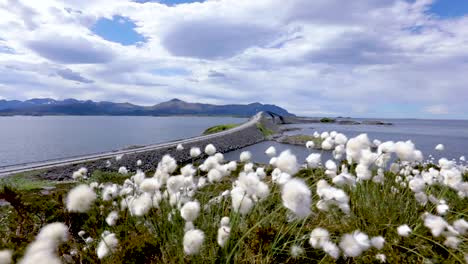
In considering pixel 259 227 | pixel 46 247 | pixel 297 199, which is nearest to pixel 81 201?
pixel 46 247

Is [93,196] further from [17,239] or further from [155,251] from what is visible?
[17,239]

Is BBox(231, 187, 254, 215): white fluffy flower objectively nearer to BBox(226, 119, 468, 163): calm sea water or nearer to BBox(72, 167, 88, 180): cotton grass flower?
BBox(72, 167, 88, 180): cotton grass flower

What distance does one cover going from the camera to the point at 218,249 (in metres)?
3.33

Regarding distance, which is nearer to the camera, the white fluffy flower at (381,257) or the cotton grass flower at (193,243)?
the cotton grass flower at (193,243)


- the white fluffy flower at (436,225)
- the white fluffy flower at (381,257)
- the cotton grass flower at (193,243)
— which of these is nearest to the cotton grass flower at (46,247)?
the cotton grass flower at (193,243)

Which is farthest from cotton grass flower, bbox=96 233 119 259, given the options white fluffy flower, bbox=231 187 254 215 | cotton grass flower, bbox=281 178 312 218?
cotton grass flower, bbox=281 178 312 218

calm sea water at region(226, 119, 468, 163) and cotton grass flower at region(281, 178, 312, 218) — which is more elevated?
cotton grass flower at region(281, 178, 312, 218)

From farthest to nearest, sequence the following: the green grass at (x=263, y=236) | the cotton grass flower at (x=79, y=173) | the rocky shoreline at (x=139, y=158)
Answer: the rocky shoreline at (x=139, y=158) → the cotton grass flower at (x=79, y=173) → the green grass at (x=263, y=236)

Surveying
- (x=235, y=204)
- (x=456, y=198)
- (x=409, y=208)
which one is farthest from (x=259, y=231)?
(x=456, y=198)

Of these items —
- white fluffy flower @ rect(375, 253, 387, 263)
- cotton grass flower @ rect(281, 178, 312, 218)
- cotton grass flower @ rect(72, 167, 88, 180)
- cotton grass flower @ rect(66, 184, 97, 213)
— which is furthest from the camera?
cotton grass flower @ rect(72, 167, 88, 180)

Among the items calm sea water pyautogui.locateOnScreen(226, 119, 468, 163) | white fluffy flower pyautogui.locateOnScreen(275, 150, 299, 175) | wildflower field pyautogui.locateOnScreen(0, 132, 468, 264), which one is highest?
white fluffy flower pyautogui.locateOnScreen(275, 150, 299, 175)

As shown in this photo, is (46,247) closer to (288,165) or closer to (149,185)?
(149,185)

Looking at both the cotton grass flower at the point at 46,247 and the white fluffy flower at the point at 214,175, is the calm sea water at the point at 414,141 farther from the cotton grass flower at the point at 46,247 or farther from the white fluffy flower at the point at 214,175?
the cotton grass flower at the point at 46,247

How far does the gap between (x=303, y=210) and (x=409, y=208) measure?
307cm
